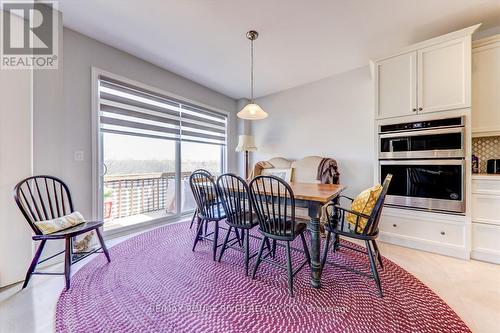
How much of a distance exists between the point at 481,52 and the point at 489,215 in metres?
1.80

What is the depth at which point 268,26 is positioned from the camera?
2.32 m

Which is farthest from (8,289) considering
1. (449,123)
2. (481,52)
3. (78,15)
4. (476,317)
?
(481,52)

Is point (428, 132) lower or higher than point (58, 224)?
higher

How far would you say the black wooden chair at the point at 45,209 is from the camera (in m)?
1.67

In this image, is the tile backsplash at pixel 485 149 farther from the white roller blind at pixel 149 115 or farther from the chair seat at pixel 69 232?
the chair seat at pixel 69 232

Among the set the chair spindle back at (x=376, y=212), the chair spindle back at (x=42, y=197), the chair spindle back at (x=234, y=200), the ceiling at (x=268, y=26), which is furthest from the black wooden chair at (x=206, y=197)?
the ceiling at (x=268, y=26)

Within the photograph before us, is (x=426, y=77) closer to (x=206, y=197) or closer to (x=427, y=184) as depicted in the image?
(x=427, y=184)

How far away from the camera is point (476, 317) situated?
1394 millimetres

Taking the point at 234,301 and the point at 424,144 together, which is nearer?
the point at 234,301

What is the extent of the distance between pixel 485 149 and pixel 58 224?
467 centimetres

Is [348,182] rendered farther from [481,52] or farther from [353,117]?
[481,52]

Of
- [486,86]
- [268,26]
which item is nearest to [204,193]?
[268,26]

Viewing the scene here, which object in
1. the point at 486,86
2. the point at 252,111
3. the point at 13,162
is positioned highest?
the point at 486,86

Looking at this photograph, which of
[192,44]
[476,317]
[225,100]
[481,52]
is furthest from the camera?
[225,100]
